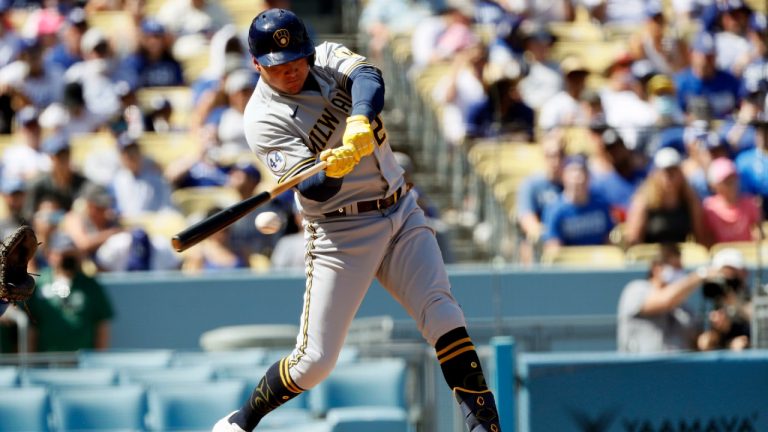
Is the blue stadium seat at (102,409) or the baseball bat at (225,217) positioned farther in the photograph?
the blue stadium seat at (102,409)

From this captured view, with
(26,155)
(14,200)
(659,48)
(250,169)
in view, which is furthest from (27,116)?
(659,48)

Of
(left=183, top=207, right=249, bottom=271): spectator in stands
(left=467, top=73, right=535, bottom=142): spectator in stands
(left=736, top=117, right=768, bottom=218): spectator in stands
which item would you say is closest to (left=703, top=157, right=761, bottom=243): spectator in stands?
(left=736, top=117, right=768, bottom=218): spectator in stands

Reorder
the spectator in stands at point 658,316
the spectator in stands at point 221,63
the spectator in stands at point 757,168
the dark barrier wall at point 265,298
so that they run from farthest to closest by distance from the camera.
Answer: the spectator in stands at point 221,63 → the spectator in stands at point 757,168 → the dark barrier wall at point 265,298 → the spectator in stands at point 658,316

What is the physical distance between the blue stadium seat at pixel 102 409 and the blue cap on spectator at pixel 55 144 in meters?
3.34

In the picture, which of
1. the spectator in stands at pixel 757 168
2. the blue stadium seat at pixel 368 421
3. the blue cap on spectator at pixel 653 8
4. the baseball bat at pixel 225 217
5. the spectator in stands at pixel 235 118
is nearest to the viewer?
the baseball bat at pixel 225 217

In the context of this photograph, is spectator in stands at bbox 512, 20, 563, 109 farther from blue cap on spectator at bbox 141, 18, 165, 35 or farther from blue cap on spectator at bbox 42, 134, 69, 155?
blue cap on spectator at bbox 42, 134, 69, 155

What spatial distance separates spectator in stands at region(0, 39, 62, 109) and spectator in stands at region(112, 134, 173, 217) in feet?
5.08

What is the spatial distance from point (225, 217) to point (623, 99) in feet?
24.7

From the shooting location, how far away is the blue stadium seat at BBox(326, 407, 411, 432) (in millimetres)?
6695

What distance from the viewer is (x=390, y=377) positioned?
7652 millimetres

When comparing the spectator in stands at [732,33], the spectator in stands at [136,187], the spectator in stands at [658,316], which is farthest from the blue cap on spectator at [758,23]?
the spectator in stands at [136,187]

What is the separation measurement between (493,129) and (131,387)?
465cm

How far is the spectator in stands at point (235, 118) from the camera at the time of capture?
11109 mm

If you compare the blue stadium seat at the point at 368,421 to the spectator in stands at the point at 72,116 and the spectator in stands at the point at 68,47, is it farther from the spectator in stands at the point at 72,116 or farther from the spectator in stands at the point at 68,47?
the spectator in stands at the point at 68,47
